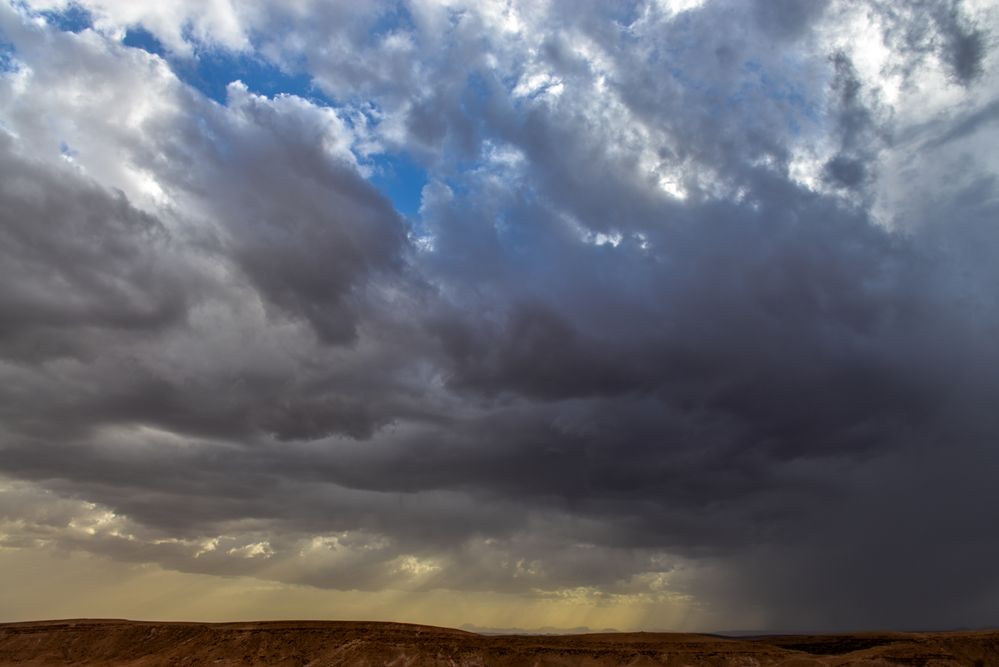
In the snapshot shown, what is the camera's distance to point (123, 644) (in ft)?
566

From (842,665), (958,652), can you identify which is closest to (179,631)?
(842,665)

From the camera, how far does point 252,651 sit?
155m

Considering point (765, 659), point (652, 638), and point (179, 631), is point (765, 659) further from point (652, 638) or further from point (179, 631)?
point (179, 631)

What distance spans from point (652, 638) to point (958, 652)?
179 feet

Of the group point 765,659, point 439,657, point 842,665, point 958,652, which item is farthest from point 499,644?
point 958,652

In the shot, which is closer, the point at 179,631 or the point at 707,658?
the point at 707,658

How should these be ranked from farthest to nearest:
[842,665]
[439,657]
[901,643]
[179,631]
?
[179,631] → [439,657] → [901,643] → [842,665]

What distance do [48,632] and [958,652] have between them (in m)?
197

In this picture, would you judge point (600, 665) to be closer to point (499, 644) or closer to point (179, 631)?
point (499, 644)

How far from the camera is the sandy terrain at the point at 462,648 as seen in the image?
452ft

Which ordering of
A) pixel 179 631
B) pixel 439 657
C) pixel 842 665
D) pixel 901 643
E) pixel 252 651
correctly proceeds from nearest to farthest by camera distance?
pixel 842 665, pixel 901 643, pixel 439 657, pixel 252 651, pixel 179 631

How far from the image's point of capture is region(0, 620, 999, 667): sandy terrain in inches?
5418

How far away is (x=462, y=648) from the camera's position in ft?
484

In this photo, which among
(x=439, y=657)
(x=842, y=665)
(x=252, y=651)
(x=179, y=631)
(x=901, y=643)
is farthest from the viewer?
(x=179, y=631)
